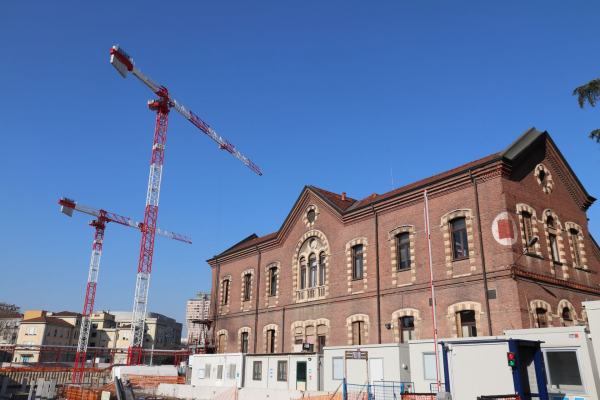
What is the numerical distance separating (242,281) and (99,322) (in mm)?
96413

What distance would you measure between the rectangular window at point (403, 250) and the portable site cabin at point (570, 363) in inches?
399

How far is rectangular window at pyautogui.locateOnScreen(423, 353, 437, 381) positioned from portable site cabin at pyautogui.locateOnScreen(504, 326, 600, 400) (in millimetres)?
4108

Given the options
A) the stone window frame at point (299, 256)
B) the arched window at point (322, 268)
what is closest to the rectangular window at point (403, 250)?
the stone window frame at point (299, 256)

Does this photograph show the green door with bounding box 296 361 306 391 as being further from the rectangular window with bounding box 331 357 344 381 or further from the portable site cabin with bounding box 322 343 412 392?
the rectangular window with bounding box 331 357 344 381

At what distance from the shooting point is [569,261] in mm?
24156

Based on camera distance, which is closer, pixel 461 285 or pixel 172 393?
pixel 461 285

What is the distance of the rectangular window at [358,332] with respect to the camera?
87.1 feet

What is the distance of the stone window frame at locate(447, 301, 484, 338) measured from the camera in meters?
21.0

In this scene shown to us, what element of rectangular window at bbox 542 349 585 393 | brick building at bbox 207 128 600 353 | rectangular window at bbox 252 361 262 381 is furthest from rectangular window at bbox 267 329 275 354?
rectangular window at bbox 542 349 585 393

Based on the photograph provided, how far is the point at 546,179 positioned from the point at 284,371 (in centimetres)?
1759

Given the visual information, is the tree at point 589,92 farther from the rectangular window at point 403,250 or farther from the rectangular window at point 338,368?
the rectangular window at point 338,368

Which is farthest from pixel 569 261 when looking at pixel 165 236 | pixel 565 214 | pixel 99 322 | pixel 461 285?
pixel 99 322

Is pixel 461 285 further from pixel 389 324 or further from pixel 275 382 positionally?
pixel 275 382

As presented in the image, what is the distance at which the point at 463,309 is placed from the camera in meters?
21.7
